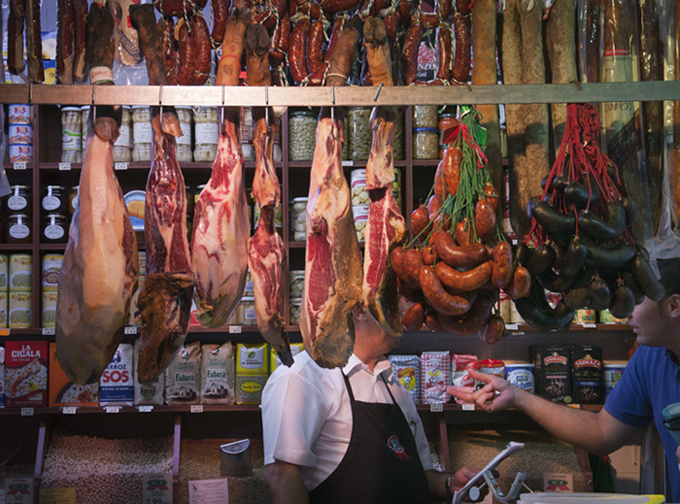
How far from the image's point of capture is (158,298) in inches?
56.3

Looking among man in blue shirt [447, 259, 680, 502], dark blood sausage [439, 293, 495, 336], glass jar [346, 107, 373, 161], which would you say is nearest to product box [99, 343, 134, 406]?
glass jar [346, 107, 373, 161]

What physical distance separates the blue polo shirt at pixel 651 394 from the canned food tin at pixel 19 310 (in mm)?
3337

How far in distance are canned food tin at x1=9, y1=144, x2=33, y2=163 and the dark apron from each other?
8.36ft

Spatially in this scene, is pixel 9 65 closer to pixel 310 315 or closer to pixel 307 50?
pixel 307 50

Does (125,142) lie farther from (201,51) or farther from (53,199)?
(201,51)

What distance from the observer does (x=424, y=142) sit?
3.49m

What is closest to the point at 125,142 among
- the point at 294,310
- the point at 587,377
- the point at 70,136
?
the point at 70,136

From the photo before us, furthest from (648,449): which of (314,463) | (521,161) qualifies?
(521,161)

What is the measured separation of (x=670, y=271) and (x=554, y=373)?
174 centimetres

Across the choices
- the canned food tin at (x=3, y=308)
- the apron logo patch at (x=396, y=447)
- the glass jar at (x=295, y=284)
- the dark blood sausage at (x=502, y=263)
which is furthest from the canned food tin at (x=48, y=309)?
the dark blood sausage at (x=502, y=263)

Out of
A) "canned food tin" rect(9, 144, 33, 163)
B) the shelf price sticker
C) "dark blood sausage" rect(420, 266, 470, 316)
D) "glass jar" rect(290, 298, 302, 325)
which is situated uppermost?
"canned food tin" rect(9, 144, 33, 163)

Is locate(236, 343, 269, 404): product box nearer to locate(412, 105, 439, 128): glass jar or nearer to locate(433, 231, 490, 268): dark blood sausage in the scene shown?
locate(412, 105, 439, 128): glass jar

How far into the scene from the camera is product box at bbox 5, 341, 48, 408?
3.35m

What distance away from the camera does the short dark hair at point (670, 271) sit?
1.87 m
